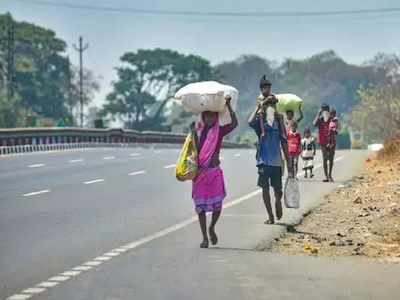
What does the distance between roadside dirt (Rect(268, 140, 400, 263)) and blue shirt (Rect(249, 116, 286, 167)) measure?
39.2 inches

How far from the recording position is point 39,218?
48.8 feet

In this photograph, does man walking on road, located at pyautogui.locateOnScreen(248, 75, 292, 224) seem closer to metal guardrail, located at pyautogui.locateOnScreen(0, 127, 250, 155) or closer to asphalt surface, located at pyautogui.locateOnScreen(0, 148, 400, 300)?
asphalt surface, located at pyautogui.locateOnScreen(0, 148, 400, 300)

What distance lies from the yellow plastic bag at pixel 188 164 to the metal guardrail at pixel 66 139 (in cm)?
3117

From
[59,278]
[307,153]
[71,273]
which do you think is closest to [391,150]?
[307,153]

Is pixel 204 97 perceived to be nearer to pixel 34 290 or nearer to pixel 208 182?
pixel 208 182

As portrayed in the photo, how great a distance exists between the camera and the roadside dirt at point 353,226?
11594mm

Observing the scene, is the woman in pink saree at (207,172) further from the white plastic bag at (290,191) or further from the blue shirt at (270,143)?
the white plastic bag at (290,191)

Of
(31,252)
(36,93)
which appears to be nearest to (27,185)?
(31,252)

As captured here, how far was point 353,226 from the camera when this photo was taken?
14.5m

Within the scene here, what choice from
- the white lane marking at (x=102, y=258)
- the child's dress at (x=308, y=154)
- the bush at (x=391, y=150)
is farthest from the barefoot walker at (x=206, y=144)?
the bush at (x=391, y=150)

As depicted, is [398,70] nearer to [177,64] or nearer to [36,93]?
[177,64]

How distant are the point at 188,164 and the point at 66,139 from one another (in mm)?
40817

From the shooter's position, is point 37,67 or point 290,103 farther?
point 37,67

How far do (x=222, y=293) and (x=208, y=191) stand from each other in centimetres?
328
